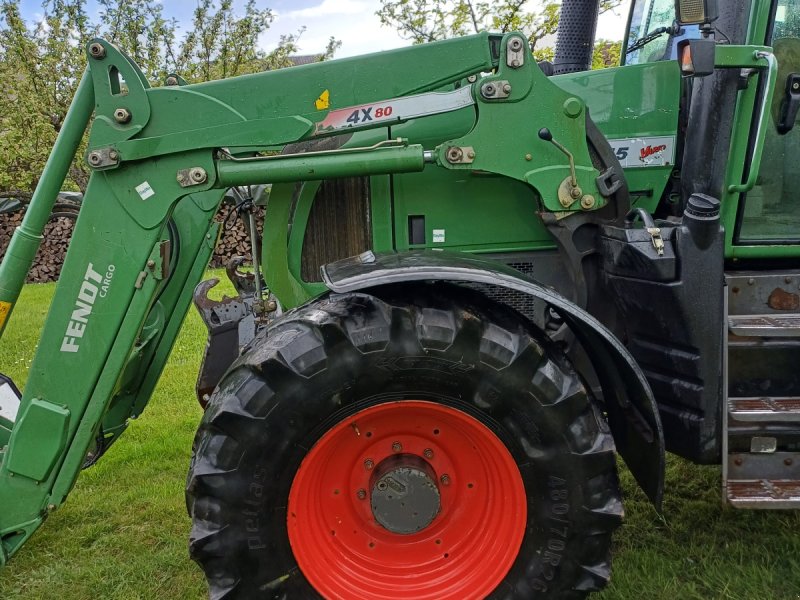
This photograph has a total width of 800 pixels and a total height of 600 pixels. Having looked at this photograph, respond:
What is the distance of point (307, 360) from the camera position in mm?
2021

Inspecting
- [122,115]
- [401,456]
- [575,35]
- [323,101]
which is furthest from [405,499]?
[575,35]

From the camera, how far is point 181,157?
90.4 inches

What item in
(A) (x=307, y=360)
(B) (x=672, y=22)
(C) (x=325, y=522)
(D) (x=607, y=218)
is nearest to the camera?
(A) (x=307, y=360)

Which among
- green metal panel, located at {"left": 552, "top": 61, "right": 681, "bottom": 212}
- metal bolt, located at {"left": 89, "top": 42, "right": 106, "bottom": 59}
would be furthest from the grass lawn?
metal bolt, located at {"left": 89, "top": 42, "right": 106, "bottom": 59}

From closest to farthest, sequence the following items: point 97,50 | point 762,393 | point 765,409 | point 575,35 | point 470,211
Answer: point 97,50 → point 765,409 → point 762,393 → point 470,211 → point 575,35

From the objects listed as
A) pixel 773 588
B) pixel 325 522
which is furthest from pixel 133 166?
pixel 773 588

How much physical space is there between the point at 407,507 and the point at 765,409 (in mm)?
1410

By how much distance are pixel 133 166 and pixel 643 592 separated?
253 centimetres

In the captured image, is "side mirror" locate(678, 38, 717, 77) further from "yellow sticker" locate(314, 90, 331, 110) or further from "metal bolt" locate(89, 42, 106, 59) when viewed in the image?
"metal bolt" locate(89, 42, 106, 59)

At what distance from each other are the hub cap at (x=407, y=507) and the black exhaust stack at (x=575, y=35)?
83.7 inches

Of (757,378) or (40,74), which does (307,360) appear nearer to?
(757,378)

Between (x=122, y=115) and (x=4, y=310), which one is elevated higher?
(x=122, y=115)

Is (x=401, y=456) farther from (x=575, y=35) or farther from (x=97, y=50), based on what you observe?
(x=575, y=35)

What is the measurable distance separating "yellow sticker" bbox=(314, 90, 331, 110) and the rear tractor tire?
702 mm
